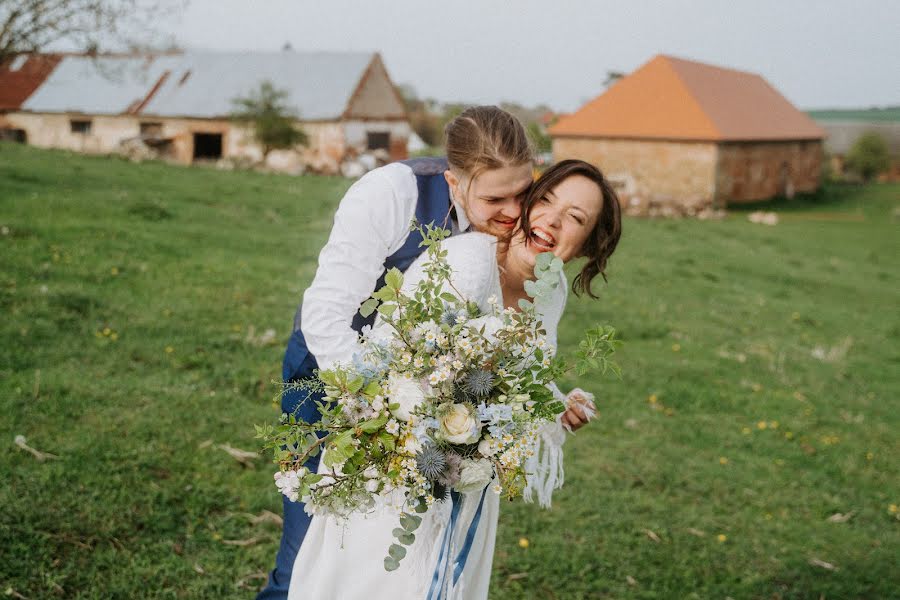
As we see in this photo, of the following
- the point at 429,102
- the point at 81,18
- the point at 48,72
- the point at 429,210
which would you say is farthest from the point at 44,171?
the point at 429,102

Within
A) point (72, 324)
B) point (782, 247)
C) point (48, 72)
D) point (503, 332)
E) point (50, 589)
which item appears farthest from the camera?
point (48, 72)

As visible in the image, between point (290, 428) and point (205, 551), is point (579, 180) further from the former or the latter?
point (205, 551)

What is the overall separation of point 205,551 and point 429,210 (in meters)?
2.41

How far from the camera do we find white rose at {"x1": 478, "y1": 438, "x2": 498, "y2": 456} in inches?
85.6

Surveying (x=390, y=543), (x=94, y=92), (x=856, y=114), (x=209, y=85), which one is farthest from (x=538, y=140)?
(x=856, y=114)

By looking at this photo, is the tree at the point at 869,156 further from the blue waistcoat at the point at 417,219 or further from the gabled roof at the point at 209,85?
the blue waistcoat at the point at 417,219

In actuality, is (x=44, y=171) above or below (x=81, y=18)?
below

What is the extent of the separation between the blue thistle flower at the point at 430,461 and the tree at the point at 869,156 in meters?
48.3

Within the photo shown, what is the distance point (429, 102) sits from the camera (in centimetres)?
5509

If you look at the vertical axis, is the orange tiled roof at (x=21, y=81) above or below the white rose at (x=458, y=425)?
above

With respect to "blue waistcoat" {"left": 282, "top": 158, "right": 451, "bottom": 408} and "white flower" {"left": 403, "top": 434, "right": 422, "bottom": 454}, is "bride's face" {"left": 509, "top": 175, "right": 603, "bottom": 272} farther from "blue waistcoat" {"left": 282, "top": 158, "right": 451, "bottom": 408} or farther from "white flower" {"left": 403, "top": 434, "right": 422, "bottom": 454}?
"white flower" {"left": 403, "top": 434, "right": 422, "bottom": 454}

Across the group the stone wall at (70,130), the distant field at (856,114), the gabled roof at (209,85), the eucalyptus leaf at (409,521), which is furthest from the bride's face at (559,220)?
the distant field at (856,114)

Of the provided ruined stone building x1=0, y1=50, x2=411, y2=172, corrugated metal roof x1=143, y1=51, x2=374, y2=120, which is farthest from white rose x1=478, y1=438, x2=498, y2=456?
corrugated metal roof x1=143, y1=51, x2=374, y2=120

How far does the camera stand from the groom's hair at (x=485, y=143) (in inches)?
114
